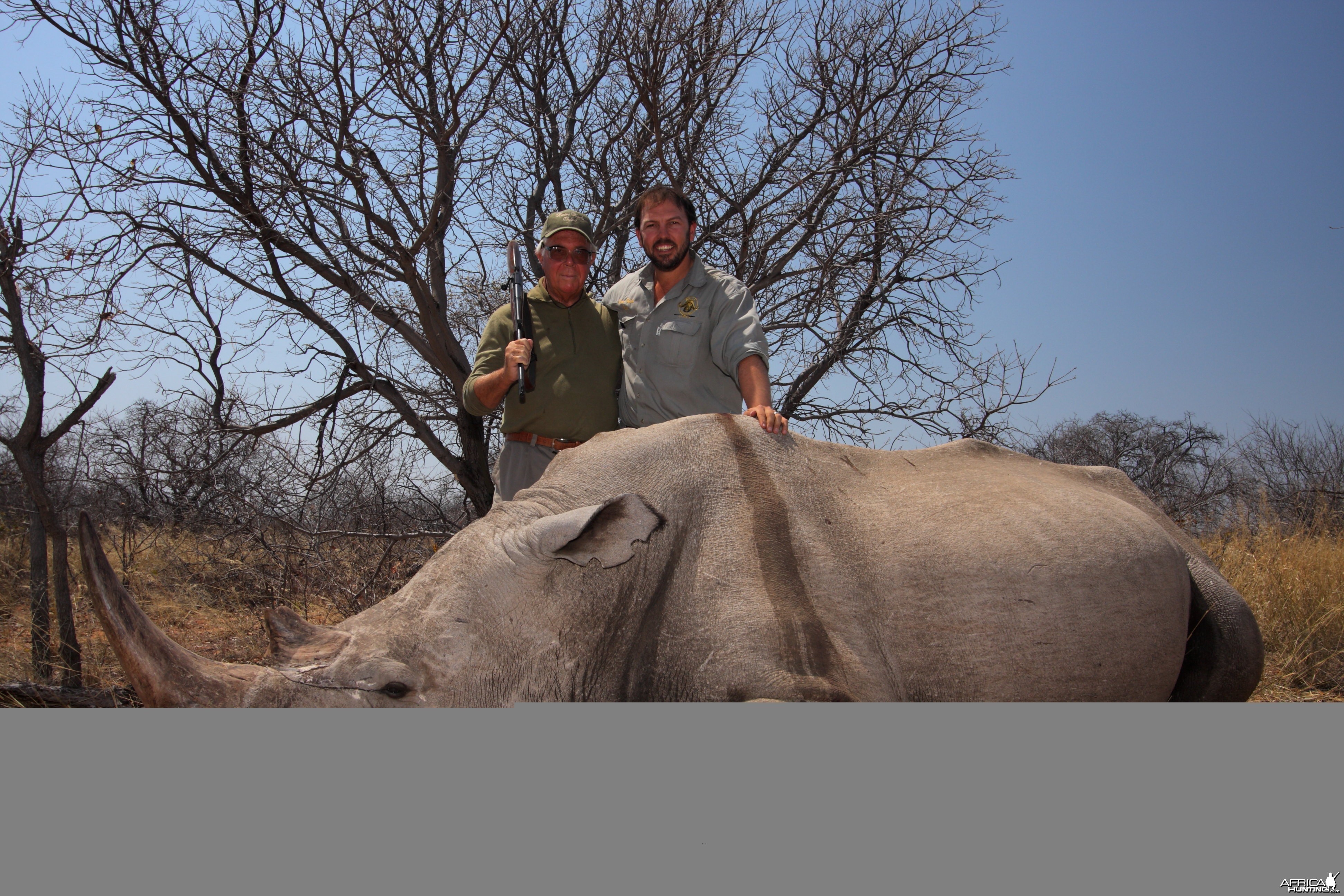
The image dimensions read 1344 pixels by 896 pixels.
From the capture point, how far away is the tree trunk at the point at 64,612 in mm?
5609

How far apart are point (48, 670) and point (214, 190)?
359 cm

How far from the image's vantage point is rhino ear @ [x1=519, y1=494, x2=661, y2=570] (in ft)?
10.1

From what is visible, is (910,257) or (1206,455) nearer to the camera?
(910,257)

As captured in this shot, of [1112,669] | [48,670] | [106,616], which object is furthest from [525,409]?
[48,670]

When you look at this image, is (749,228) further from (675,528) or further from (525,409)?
(675,528)

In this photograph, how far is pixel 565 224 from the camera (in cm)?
460

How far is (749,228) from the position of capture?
309 inches

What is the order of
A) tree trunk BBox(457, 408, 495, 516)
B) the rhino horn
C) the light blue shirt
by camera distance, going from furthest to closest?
1. tree trunk BBox(457, 408, 495, 516)
2. the light blue shirt
3. the rhino horn

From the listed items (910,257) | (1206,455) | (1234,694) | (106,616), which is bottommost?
(1234,694)

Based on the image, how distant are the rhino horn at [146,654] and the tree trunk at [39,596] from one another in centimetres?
390

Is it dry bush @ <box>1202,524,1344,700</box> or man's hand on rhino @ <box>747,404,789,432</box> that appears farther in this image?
dry bush @ <box>1202,524,1344,700</box>

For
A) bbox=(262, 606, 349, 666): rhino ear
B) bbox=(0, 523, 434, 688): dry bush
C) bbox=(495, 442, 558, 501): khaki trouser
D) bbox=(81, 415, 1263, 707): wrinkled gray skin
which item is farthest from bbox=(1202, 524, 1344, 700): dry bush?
bbox=(0, 523, 434, 688): dry bush

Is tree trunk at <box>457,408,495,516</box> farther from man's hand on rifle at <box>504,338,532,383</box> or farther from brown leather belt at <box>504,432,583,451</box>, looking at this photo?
man's hand on rifle at <box>504,338,532,383</box>

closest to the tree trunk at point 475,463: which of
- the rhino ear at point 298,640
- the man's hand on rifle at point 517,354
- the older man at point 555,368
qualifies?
the older man at point 555,368
